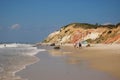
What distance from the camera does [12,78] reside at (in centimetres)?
1336

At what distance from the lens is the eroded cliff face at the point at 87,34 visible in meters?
70.3

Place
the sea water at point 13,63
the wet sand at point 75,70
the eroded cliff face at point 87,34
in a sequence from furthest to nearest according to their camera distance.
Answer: the eroded cliff face at point 87,34
the sea water at point 13,63
the wet sand at point 75,70

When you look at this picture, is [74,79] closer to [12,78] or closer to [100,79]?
[100,79]

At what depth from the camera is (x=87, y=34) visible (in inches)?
3620

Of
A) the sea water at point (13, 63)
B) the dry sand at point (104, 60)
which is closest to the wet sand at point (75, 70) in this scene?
the dry sand at point (104, 60)

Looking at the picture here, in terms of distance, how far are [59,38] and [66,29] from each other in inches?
231

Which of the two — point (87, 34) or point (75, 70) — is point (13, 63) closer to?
point (75, 70)

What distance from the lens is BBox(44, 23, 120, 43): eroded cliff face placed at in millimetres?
70344

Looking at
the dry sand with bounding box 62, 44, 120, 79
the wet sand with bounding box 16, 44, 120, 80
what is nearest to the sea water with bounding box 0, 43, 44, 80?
the wet sand with bounding box 16, 44, 120, 80

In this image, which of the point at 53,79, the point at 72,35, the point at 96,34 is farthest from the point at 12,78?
the point at 72,35

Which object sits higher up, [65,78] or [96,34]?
[96,34]

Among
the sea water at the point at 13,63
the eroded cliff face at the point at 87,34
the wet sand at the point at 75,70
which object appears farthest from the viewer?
the eroded cliff face at the point at 87,34

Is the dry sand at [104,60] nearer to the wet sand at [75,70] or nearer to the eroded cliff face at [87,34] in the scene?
the wet sand at [75,70]

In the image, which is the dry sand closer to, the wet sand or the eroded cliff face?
the wet sand
